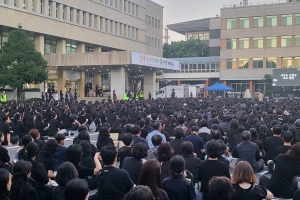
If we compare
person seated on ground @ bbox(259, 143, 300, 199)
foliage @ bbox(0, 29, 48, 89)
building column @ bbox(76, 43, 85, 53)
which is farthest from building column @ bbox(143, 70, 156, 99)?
person seated on ground @ bbox(259, 143, 300, 199)

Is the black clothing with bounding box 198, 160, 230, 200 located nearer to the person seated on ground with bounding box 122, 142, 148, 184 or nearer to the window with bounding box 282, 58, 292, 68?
the person seated on ground with bounding box 122, 142, 148, 184

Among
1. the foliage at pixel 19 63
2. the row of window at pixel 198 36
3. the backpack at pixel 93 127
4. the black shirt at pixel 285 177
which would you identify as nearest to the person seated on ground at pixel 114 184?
the black shirt at pixel 285 177

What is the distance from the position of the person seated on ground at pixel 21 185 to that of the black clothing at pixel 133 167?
5.49 feet

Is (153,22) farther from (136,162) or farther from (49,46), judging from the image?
(136,162)

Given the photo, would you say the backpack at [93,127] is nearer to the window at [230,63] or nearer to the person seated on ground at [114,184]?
the person seated on ground at [114,184]

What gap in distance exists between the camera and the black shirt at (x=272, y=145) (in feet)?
32.3

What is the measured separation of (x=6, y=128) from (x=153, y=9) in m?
63.3

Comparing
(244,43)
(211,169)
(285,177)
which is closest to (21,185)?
(211,169)

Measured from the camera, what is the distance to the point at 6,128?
14742mm

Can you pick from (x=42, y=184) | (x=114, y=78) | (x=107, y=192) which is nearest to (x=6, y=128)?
(x=42, y=184)

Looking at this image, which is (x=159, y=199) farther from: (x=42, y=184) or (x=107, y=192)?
(x=42, y=184)

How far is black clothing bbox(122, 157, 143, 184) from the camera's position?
6781mm

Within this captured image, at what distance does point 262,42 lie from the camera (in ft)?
232

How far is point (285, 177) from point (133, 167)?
2739 millimetres
